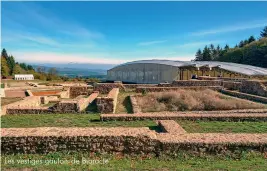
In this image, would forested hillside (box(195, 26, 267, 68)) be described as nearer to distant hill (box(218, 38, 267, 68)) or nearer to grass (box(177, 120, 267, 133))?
distant hill (box(218, 38, 267, 68))

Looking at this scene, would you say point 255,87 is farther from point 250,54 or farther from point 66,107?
point 250,54

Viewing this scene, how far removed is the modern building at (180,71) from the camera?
3331cm

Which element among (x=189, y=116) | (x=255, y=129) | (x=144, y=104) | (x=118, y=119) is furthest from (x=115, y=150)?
(x=144, y=104)

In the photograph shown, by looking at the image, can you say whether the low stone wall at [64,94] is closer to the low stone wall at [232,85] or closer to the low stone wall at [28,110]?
the low stone wall at [28,110]

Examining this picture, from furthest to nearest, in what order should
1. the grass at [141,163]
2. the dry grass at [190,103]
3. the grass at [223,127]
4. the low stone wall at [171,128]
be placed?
the dry grass at [190,103]
the grass at [223,127]
the low stone wall at [171,128]
the grass at [141,163]

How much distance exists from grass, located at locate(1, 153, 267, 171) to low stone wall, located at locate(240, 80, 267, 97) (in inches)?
524

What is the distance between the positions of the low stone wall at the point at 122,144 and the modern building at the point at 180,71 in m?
28.4

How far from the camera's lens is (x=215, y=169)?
16.3 ft

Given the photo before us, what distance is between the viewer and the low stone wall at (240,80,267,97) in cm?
1708

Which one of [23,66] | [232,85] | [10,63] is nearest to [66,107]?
[232,85]

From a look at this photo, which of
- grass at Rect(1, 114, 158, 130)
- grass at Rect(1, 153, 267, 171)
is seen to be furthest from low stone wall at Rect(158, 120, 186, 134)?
grass at Rect(1, 153, 267, 171)

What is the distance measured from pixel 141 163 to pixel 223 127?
452cm

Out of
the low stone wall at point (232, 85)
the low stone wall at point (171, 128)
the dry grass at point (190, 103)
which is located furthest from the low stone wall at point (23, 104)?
the low stone wall at point (232, 85)

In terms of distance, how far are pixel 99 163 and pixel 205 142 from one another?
2654 mm
